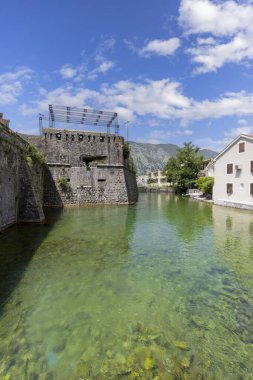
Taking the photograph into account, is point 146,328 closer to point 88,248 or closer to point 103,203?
point 88,248

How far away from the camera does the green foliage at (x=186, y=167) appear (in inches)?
1762

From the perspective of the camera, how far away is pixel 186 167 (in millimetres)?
44875

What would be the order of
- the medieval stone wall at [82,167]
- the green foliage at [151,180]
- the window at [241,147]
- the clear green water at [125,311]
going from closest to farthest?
1. the clear green water at [125,311]
2. the window at [241,147]
3. the medieval stone wall at [82,167]
4. the green foliage at [151,180]

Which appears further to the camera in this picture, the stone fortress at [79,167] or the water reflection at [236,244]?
the stone fortress at [79,167]

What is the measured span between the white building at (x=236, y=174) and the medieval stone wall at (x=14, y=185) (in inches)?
771

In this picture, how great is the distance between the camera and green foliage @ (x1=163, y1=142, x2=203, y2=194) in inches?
1762

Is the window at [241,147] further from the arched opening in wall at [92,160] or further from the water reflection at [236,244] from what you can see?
the arched opening in wall at [92,160]

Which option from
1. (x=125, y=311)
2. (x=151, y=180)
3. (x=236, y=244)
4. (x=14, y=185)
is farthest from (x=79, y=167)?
(x=151, y=180)

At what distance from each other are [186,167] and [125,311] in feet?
139

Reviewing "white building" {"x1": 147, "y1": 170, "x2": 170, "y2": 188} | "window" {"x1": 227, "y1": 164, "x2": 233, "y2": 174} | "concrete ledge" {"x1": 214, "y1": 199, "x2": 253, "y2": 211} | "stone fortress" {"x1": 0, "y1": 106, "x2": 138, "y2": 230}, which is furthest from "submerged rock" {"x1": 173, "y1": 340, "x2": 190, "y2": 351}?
"white building" {"x1": 147, "y1": 170, "x2": 170, "y2": 188}

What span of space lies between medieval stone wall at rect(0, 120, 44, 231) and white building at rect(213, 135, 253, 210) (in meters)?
19.6

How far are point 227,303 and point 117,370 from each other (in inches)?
127

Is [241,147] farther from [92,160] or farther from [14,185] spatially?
[14,185]

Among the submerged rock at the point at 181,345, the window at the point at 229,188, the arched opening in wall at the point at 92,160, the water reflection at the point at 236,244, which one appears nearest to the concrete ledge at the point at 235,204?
the window at the point at 229,188
